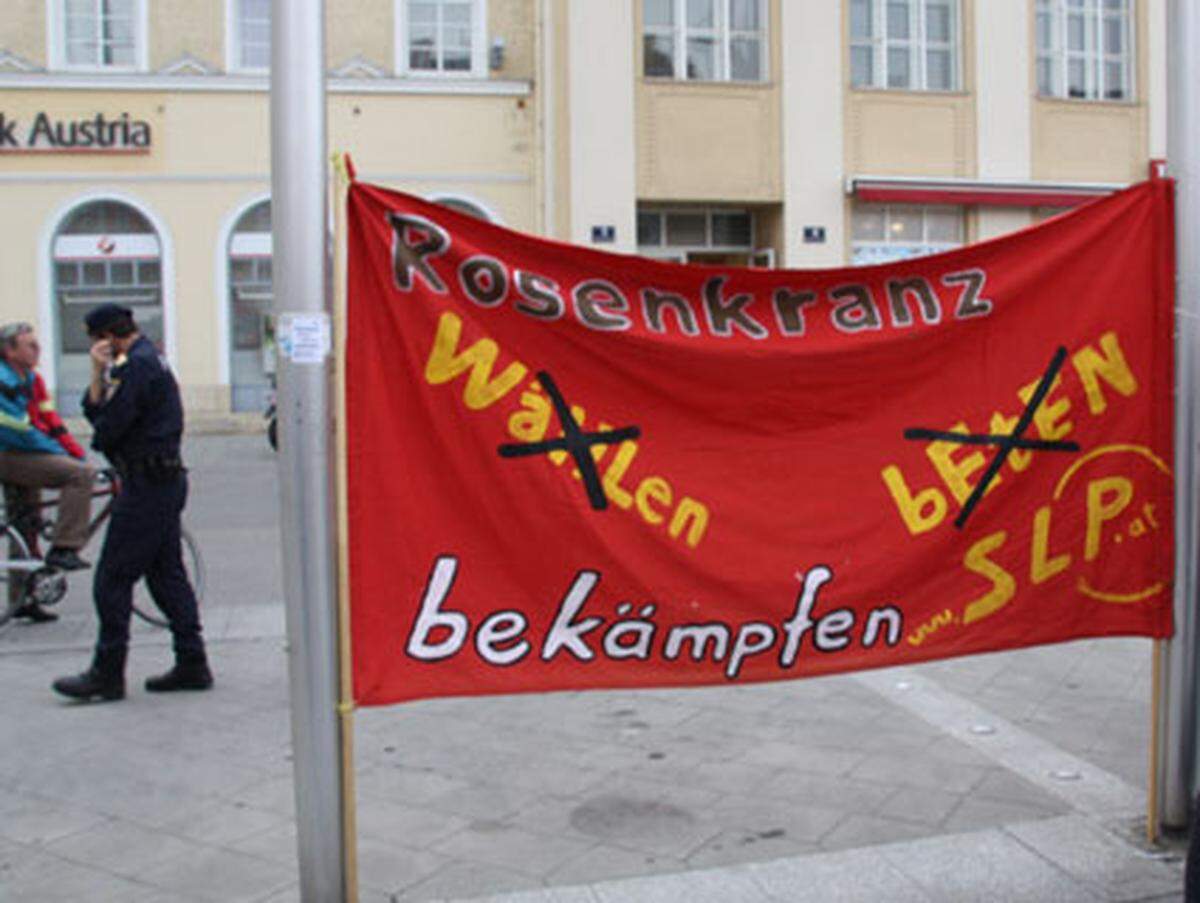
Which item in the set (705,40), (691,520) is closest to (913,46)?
(705,40)

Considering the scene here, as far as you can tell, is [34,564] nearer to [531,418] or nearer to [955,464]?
[531,418]

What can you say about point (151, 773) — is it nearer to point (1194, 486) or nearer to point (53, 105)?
point (1194, 486)

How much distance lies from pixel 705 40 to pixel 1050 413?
56.4ft

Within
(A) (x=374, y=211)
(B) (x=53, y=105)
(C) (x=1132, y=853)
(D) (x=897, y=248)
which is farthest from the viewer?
(D) (x=897, y=248)

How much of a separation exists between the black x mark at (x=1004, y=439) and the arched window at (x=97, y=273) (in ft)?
58.7

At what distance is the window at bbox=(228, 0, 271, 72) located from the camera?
19859 mm

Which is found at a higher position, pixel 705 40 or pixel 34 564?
pixel 705 40

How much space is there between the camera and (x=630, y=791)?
4734 mm

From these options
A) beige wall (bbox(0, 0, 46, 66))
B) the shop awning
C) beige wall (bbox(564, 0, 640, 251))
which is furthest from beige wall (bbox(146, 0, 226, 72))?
the shop awning

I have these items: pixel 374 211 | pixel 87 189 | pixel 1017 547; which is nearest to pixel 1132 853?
pixel 1017 547

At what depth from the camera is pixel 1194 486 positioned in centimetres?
415

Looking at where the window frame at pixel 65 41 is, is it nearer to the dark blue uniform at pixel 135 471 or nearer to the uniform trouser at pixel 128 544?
the dark blue uniform at pixel 135 471

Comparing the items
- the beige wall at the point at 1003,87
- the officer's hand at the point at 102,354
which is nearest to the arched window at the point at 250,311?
the beige wall at the point at 1003,87

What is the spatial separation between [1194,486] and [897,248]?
689 inches
